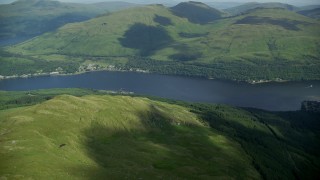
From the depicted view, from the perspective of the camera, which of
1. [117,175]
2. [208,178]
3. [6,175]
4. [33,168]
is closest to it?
[6,175]

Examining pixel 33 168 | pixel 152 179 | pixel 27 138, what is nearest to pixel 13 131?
pixel 27 138

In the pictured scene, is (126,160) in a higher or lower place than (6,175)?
lower

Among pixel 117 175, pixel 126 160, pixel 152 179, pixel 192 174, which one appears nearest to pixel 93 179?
pixel 117 175

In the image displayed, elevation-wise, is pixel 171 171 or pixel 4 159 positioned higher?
pixel 4 159

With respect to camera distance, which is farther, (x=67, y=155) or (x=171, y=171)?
(x=171, y=171)

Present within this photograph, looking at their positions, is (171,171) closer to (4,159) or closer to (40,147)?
(40,147)

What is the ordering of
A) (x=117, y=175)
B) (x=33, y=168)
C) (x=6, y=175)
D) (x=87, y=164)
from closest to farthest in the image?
(x=6, y=175) → (x=33, y=168) → (x=117, y=175) → (x=87, y=164)

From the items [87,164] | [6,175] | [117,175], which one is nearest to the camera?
[6,175]

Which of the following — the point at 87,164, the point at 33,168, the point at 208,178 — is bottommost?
the point at 208,178

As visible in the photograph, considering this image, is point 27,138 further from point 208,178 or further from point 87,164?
point 208,178
